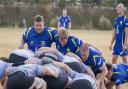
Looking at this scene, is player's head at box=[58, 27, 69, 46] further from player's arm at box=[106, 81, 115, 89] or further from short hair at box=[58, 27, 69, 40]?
player's arm at box=[106, 81, 115, 89]

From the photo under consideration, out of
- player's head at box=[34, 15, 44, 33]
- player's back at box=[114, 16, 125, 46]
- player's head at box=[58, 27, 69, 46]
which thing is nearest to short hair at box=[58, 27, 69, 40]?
player's head at box=[58, 27, 69, 46]

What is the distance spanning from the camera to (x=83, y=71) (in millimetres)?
7270

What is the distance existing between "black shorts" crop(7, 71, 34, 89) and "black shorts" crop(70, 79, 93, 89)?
61 cm

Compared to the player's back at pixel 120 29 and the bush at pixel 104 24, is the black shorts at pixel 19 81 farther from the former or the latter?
the bush at pixel 104 24

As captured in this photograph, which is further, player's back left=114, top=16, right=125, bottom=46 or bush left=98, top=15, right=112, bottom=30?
bush left=98, top=15, right=112, bottom=30

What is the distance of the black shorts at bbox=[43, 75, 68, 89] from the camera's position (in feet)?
21.7

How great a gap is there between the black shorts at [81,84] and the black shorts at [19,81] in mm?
612

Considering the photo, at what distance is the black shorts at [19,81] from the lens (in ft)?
20.5

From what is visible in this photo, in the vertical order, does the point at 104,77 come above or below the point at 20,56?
below

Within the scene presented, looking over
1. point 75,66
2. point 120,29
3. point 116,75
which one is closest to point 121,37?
point 120,29

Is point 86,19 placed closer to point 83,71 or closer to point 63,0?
point 63,0

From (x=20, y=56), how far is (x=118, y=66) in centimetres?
213

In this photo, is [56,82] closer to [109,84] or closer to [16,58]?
[16,58]

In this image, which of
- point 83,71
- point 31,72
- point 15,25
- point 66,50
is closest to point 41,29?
point 66,50
